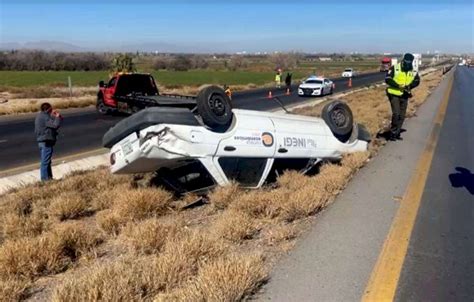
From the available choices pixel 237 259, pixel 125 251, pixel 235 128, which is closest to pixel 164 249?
pixel 125 251

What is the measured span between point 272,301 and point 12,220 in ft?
11.5

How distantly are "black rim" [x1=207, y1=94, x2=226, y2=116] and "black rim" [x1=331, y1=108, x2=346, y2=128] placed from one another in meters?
2.54

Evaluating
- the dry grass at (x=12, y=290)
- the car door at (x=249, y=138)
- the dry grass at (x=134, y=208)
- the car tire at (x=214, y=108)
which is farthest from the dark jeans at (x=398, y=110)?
the dry grass at (x=12, y=290)

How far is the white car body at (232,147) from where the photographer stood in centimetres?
638

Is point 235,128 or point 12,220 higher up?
point 235,128

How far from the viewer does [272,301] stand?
3.75 meters

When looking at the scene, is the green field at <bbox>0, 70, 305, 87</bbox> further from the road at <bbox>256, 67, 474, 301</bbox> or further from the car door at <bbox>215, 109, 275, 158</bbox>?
the road at <bbox>256, 67, 474, 301</bbox>

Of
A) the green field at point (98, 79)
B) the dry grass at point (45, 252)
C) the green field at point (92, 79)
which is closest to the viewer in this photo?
the dry grass at point (45, 252)

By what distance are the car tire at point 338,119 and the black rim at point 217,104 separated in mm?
2393

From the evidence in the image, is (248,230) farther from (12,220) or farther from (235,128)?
(12,220)

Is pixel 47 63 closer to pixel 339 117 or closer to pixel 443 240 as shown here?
pixel 339 117

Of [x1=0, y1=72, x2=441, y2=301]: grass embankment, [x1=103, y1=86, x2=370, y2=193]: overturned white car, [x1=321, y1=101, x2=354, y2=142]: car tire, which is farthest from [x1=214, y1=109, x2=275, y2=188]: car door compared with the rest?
[x1=321, y1=101, x2=354, y2=142]: car tire

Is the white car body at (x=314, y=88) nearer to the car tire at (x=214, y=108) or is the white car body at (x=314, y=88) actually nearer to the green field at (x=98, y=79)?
the green field at (x=98, y=79)

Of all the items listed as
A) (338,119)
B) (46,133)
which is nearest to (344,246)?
(338,119)
